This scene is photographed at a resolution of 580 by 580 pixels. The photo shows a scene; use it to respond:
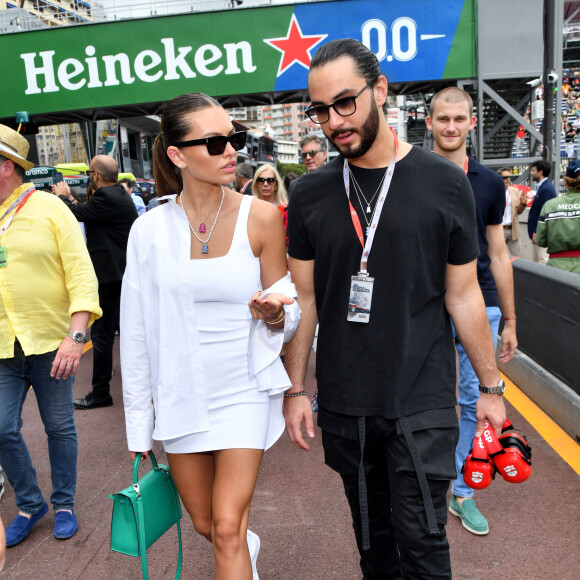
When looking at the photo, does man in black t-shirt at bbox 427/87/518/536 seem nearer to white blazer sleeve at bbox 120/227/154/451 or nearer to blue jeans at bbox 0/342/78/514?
white blazer sleeve at bbox 120/227/154/451

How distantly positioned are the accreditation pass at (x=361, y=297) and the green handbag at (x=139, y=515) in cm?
93

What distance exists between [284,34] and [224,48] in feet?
4.36

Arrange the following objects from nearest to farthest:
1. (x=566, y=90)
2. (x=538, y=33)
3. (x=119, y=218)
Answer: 1. (x=119, y=218)
2. (x=538, y=33)
3. (x=566, y=90)

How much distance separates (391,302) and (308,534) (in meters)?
1.81

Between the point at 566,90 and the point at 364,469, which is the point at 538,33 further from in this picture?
the point at 566,90

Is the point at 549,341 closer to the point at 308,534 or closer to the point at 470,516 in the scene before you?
the point at 470,516

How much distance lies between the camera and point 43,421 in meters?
3.56

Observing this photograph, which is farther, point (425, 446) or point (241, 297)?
point (241, 297)

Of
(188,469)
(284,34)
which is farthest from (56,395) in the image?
(284,34)

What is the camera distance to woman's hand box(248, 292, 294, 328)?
2.13m

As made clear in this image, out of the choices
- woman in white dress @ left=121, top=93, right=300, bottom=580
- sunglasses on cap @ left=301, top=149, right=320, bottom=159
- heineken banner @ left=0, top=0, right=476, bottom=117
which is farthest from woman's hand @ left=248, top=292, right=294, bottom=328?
heineken banner @ left=0, top=0, right=476, bottom=117

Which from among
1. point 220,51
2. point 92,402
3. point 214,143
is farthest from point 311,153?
point 220,51

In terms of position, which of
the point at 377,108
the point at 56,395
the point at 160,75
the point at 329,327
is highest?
the point at 160,75

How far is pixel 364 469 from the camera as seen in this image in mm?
2281
